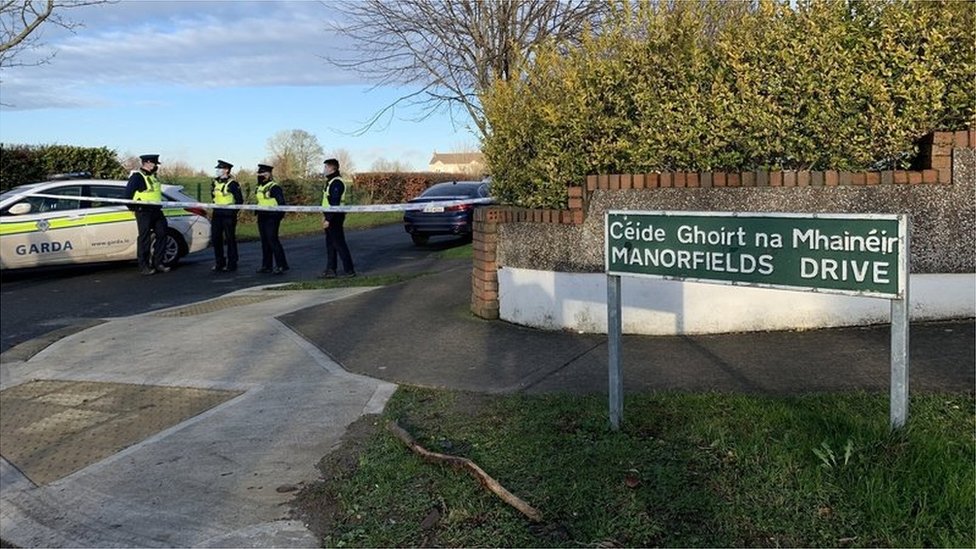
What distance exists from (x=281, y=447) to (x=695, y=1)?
210 inches

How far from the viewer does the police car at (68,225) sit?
13.0 metres

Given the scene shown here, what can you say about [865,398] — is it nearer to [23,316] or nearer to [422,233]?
[23,316]

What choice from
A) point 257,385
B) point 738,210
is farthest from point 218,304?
point 738,210

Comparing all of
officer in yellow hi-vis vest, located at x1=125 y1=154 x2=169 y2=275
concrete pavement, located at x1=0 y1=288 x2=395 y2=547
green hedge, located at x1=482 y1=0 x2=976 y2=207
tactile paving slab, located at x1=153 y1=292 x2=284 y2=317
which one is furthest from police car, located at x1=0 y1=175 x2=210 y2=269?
green hedge, located at x1=482 y1=0 x2=976 y2=207

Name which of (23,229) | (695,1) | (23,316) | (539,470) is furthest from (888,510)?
(23,229)

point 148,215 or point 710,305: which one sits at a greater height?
point 148,215

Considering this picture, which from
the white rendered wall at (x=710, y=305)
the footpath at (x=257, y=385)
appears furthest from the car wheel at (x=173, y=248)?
the white rendered wall at (x=710, y=305)

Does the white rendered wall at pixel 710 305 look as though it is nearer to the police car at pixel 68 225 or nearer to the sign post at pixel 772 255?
the sign post at pixel 772 255

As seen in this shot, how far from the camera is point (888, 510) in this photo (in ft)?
11.5

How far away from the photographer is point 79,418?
6.07 metres

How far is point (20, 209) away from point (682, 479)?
1212 centimetres

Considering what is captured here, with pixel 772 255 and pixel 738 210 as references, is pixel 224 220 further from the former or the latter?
pixel 772 255

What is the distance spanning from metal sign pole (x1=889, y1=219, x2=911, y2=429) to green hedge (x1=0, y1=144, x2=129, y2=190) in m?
20.5

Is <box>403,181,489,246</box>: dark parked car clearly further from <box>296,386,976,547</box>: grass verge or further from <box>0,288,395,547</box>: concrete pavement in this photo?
<box>296,386,976,547</box>: grass verge
